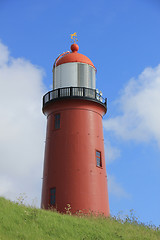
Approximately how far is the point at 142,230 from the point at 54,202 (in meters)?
6.96

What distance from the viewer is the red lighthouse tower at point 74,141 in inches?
928

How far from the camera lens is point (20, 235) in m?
15.0

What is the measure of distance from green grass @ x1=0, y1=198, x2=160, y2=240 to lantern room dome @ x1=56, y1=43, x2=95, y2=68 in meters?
12.1

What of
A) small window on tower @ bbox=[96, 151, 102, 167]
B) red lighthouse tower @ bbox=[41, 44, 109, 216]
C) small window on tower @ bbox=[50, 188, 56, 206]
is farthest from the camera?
small window on tower @ bbox=[96, 151, 102, 167]

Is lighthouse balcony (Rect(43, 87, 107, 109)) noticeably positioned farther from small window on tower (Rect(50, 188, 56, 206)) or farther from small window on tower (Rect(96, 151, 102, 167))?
small window on tower (Rect(50, 188, 56, 206))

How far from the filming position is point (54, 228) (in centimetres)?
1644

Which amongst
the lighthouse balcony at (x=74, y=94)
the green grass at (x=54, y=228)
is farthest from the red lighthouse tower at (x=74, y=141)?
the green grass at (x=54, y=228)

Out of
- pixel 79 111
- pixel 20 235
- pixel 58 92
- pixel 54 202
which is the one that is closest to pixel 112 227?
pixel 20 235

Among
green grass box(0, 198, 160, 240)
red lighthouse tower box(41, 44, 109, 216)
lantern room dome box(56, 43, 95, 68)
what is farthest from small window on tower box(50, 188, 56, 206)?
lantern room dome box(56, 43, 95, 68)

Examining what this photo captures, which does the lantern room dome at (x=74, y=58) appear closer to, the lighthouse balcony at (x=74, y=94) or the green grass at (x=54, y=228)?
the lighthouse balcony at (x=74, y=94)

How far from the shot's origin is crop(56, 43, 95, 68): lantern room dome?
2706cm

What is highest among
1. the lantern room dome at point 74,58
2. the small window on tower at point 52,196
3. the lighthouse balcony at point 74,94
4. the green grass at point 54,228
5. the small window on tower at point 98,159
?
the lantern room dome at point 74,58

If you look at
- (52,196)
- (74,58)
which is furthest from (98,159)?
(74,58)

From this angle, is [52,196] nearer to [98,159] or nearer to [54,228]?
[98,159]
